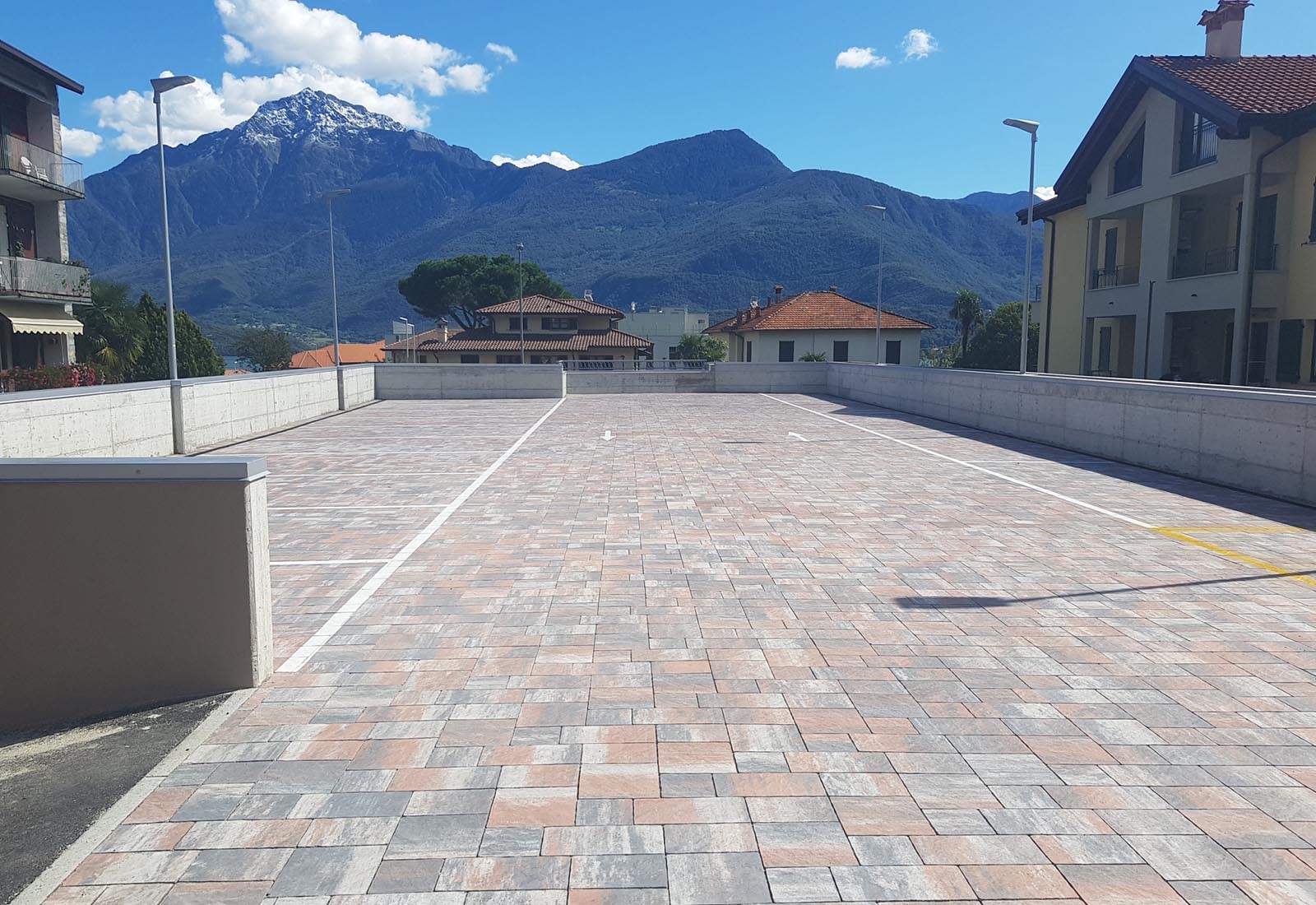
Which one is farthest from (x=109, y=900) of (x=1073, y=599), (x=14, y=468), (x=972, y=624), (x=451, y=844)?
(x=1073, y=599)

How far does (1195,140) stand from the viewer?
26859mm

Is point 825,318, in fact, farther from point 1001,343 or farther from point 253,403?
point 253,403

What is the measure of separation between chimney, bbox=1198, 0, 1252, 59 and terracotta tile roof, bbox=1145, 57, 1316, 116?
0.61 metres

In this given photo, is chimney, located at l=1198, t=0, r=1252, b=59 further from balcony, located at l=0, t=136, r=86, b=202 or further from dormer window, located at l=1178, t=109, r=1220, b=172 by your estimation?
balcony, located at l=0, t=136, r=86, b=202

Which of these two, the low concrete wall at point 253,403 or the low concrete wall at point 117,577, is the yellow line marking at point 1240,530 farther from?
the low concrete wall at point 253,403

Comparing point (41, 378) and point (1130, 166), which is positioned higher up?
point (1130, 166)

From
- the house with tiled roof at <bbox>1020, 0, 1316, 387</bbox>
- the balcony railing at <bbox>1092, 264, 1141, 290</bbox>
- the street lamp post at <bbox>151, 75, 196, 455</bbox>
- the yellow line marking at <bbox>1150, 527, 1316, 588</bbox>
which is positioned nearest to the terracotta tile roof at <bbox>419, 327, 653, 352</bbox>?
the house with tiled roof at <bbox>1020, 0, 1316, 387</bbox>

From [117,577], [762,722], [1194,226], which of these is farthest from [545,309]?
[762,722]

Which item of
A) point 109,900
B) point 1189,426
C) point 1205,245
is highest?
point 1205,245

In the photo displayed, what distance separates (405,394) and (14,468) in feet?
95.6

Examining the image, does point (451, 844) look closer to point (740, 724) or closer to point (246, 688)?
point (740, 724)

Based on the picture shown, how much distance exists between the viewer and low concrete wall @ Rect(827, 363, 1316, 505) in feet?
38.2

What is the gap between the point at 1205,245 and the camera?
2805 centimetres

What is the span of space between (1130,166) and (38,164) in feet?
118
